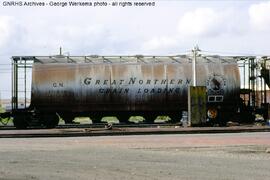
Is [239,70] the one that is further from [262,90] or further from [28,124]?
[28,124]

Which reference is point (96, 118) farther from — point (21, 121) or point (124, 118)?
point (21, 121)

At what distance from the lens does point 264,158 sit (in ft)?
47.6

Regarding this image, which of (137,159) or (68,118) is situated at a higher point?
(68,118)

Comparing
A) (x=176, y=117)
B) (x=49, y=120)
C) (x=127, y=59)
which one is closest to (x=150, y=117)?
(x=176, y=117)

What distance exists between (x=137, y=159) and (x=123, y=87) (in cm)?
1648

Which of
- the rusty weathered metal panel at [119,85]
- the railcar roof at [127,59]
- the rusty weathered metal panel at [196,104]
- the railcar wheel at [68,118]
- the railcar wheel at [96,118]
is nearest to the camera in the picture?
the rusty weathered metal panel at [196,104]

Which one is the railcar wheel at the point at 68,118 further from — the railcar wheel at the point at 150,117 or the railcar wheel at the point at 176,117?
the railcar wheel at the point at 176,117

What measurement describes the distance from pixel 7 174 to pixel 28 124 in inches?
734

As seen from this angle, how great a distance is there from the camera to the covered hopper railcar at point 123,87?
99.0ft

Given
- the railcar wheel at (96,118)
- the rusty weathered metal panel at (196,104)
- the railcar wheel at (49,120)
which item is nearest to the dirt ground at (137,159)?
the rusty weathered metal panel at (196,104)

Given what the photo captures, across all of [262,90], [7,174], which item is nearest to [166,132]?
[262,90]

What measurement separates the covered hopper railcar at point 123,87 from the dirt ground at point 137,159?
389 inches

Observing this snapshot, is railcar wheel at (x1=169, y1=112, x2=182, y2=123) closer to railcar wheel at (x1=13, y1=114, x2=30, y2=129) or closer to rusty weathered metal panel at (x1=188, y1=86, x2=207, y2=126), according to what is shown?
rusty weathered metal panel at (x1=188, y1=86, x2=207, y2=126)

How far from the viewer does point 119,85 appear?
3053 cm
